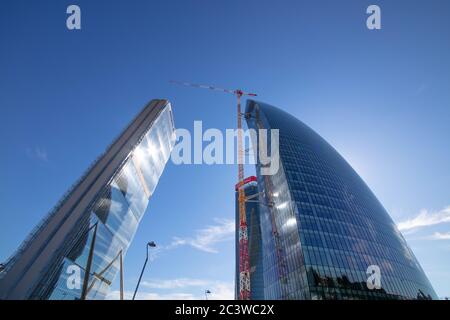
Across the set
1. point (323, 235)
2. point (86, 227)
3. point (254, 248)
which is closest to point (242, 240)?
point (323, 235)

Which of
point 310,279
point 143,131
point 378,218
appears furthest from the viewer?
point 378,218

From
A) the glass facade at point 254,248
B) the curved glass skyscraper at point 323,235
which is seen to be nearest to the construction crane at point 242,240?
the curved glass skyscraper at point 323,235

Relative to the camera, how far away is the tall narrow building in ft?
95.8

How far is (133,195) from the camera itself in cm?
7462

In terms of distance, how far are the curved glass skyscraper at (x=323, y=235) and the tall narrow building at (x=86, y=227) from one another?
45.8 metres

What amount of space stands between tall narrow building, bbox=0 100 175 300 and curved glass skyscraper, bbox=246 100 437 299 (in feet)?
150

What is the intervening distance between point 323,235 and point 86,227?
191 ft

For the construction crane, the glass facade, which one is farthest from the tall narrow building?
the glass facade

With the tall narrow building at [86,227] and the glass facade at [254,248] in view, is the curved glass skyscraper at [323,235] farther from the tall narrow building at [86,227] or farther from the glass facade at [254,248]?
the glass facade at [254,248]

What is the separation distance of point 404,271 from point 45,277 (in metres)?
96.1

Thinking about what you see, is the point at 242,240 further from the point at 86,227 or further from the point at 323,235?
the point at 86,227

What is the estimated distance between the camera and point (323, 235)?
66.1 m
